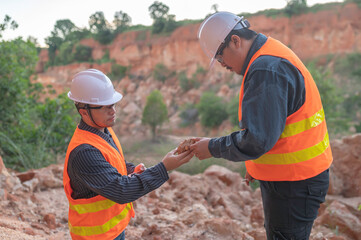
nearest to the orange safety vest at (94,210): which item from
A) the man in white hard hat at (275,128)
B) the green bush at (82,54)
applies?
the man in white hard hat at (275,128)

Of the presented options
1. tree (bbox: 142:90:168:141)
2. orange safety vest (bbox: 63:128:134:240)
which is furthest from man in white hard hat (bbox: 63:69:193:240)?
tree (bbox: 142:90:168:141)

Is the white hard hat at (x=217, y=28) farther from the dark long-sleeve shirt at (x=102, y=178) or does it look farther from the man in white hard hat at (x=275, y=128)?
the dark long-sleeve shirt at (x=102, y=178)

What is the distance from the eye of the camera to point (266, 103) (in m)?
1.71

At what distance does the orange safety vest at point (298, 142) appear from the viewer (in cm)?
189

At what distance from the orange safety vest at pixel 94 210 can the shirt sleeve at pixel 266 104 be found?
2.58 feet

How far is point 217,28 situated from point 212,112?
2350 centimetres

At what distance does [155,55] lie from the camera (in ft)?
122

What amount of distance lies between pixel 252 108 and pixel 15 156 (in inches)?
290

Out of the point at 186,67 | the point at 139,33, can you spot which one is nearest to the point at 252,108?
the point at 186,67

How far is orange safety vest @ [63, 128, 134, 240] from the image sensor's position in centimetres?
192

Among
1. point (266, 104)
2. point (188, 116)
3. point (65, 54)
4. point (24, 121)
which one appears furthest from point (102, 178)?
point (65, 54)

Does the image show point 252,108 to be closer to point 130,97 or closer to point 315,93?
point 315,93

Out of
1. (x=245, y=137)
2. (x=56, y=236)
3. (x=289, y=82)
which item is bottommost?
(x=56, y=236)

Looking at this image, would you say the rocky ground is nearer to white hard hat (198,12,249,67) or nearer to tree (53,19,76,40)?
white hard hat (198,12,249,67)
